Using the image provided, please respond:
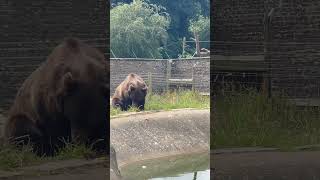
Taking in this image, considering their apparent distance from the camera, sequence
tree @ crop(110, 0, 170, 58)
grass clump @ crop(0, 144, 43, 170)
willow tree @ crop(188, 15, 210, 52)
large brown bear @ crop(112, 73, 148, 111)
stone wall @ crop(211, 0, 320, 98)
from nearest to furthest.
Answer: grass clump @ crop(0, 144, 43, 170) < stone wall @ crop(211, 0, 320, 98) < large brown bear @ crop(112, 73, 148, 111) < willow tree @ crop(188, 15, 210, 52) < tree @ crop(110, 0, 170, 58)

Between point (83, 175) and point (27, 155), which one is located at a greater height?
point (27, 155)

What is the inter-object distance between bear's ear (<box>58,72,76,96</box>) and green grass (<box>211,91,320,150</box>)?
1.20 m

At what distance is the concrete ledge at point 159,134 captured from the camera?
9500mm

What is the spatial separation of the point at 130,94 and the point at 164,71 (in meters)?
2.07

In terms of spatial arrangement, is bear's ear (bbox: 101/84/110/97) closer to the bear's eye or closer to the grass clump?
the bear's eye

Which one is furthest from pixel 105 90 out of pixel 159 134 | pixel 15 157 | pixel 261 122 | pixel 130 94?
pixel 130 94

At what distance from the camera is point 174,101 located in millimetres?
11727

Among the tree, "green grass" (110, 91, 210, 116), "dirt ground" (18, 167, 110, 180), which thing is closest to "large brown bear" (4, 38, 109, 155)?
"dirt ground" (18, 167, 110, 180)

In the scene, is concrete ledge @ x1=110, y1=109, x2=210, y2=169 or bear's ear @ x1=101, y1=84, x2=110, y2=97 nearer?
bear's ear @ x1=101, y1=84, x2=110, y2=97

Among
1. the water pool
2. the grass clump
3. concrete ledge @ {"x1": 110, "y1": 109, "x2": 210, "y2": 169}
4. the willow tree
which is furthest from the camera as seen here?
the willow tree

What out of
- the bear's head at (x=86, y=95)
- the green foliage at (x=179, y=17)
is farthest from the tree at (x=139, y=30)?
the bear's head at (x=86, y=95)

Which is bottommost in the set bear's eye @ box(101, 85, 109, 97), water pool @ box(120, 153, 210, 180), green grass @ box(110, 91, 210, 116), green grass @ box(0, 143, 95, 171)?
water pool @ box(120, 153, 210, 180)

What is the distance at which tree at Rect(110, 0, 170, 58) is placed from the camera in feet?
53.9

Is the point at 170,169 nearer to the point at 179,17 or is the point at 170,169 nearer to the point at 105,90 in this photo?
the point at 105,90
